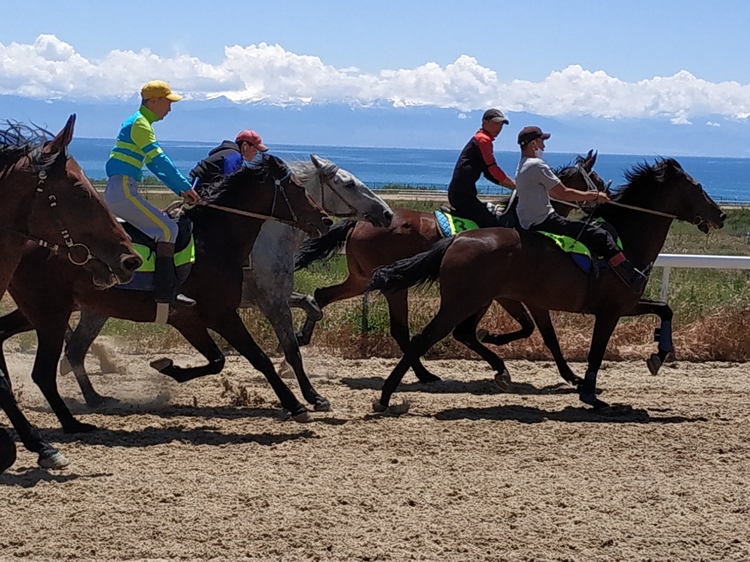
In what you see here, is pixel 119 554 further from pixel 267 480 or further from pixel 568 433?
pixel 568 433

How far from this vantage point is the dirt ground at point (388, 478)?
4980mm

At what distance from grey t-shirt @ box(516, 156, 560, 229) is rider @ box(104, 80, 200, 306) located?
2.62 m

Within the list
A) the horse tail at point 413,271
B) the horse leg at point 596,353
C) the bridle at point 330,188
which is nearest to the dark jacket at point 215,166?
the bridle at point 330,188

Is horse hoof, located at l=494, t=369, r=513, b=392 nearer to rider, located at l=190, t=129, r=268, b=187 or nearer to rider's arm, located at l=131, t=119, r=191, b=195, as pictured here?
rider, located at l=190, t=129, r=268, b=187

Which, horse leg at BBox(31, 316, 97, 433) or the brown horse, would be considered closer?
horse leg at BBox(31, 316, 97, 433)

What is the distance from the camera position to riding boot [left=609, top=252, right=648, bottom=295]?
27.4 ft

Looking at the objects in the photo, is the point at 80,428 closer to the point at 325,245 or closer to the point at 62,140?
the point at 62,140

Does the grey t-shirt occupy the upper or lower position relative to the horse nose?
upper

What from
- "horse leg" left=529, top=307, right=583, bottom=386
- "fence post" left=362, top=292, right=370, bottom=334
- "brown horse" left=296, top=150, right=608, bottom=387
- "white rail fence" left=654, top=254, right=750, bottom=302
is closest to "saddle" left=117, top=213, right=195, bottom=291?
"brown horse" left=296, top=150, right=608, bottom=387

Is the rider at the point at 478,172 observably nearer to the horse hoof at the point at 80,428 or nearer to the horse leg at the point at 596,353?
the horse leg at the point at 596,353

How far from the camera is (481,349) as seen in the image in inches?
364

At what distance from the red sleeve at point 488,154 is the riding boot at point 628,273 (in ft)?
4.94

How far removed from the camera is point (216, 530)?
5.11 m

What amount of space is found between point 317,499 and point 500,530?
105 cm
